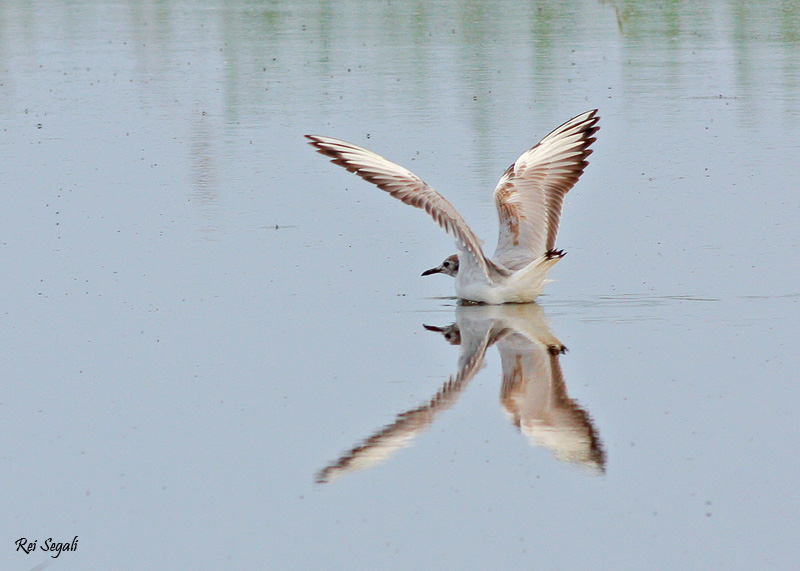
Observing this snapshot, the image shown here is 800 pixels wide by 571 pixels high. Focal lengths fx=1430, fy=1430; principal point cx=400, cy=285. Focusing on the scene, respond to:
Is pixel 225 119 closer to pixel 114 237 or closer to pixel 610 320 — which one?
pixel 114 237

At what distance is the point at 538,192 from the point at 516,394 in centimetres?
280

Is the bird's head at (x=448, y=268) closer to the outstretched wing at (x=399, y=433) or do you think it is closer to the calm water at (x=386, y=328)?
the calm water at (x=386, y=328)

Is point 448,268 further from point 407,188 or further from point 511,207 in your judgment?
point 407,188

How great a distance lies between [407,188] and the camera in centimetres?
810

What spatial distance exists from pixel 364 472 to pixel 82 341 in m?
2.54

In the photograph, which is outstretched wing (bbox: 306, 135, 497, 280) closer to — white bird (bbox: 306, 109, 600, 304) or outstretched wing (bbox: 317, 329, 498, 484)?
white bird (bbox: 306, 109, 600, 304)

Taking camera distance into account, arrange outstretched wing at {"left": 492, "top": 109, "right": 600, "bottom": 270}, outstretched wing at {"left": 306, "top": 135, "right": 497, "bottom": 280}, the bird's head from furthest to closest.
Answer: the bird's head
outstretched wing at {"left": 492, "top": 109, "right": 600, "bottom": 270}
outstretched wing at {"left": 306, "top": 135, "right": 497, "bottom": 280}

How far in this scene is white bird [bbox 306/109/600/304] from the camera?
802 centimetres

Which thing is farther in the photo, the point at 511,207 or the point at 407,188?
the point at 511,207

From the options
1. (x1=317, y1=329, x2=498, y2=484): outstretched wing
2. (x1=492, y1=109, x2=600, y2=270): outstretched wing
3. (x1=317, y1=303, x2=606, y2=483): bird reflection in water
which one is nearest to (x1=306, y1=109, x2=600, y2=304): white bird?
(x1=492, y1=109, x2=600, y2=270): outstretched wing

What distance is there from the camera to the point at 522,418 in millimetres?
6078

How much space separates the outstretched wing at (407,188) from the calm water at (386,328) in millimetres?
433

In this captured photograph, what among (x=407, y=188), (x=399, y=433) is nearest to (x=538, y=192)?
(x=407, y=188)

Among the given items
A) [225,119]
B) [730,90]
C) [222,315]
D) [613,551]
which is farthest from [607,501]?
[730,90]
